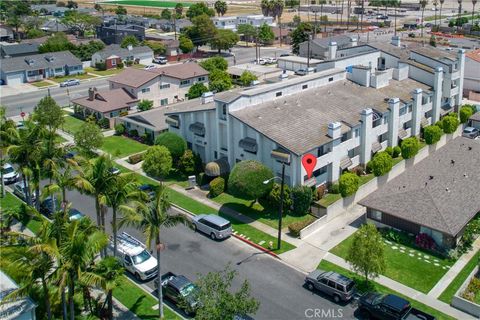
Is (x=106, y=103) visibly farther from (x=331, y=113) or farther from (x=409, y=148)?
(x=409, y=148)

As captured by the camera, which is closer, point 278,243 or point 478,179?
point 278,243

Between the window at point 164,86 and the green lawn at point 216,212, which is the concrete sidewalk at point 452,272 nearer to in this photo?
the green lawn at point 216,212

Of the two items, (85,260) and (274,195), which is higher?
(85,260)

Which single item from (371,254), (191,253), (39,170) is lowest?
(191,253)

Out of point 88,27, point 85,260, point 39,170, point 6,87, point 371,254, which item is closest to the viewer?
point 85,260

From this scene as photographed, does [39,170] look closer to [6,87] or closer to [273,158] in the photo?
[273,158]

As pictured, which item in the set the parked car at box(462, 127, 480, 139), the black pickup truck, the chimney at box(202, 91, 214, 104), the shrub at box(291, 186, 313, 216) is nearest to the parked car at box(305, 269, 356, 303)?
the black pickup truck

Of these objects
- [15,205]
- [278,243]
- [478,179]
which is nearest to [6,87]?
[15,205]
